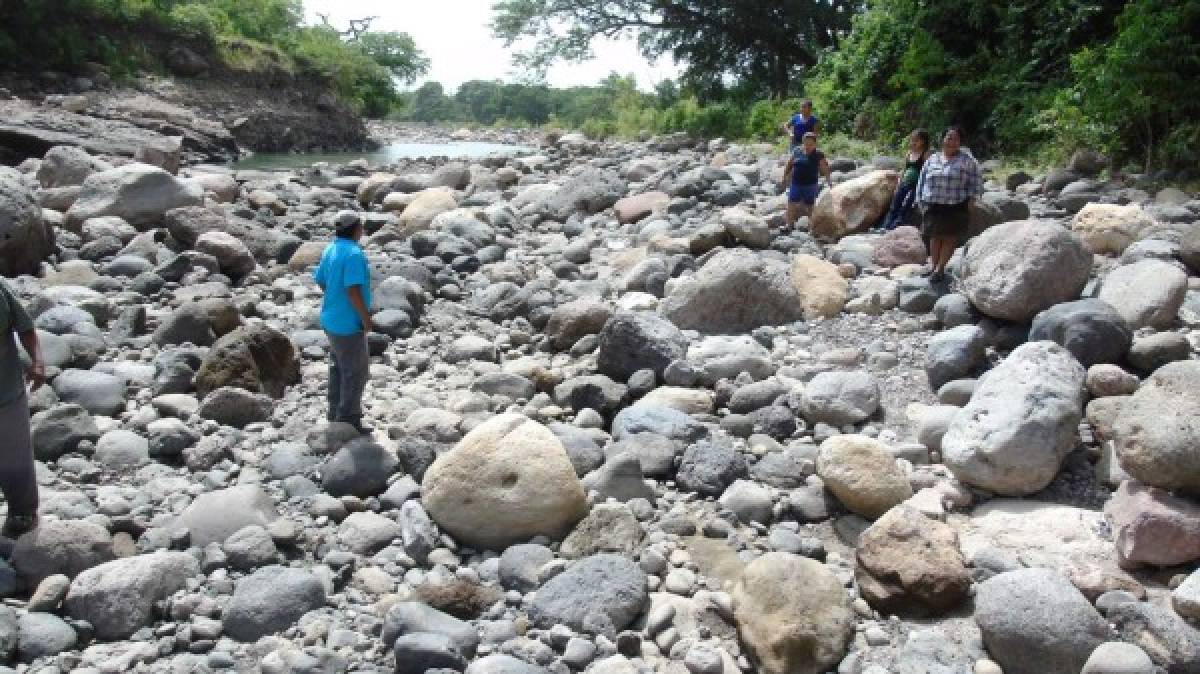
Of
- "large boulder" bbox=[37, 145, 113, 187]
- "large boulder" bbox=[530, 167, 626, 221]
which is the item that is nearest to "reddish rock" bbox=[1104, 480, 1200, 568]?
"large boulder" bbox=[530, 167, 626, 221]

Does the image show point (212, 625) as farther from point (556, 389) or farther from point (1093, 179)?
point (1093, 179)

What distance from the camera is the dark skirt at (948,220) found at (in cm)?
798

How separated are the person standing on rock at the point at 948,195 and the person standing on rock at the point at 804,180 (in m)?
2.47

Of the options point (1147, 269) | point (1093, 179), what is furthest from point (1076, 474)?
point (1093, 179)

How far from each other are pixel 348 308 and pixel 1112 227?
6486mm

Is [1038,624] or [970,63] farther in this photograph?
[970,63]

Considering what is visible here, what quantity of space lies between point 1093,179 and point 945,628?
891 cm

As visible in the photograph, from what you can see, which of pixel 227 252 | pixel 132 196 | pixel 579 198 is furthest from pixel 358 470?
pixel 579 198

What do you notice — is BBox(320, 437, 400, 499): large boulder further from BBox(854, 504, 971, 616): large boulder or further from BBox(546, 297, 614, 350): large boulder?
BBox(854, 504, 971, 616): large boulder

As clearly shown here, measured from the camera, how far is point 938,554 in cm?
433

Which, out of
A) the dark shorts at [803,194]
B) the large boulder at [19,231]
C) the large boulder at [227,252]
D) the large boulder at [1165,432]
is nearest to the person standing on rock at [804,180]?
the dark shorts at [803,194]

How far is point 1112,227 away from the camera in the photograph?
837 centimetres

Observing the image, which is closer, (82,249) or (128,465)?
(128,465)

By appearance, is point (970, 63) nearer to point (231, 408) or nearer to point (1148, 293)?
point (1148, 293)
